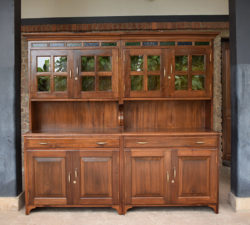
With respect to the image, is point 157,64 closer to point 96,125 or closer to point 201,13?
point 96,125

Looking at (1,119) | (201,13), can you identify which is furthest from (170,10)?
(1,119)

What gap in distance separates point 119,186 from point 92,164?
0.43 m

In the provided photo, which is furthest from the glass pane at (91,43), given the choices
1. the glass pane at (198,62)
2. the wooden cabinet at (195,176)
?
the wooden cabinet at (195,176)

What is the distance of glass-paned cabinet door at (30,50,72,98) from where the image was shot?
125 inches

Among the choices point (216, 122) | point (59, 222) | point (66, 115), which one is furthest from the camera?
point (216, 122)

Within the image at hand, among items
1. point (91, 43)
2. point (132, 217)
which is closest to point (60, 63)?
point (91, 43)

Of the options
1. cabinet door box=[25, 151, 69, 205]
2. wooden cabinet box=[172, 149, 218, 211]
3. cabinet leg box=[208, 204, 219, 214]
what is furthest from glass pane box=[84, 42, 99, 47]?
cabinet leg box=[208, 204, 219, 214]

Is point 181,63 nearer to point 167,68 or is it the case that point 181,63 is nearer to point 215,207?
point 167,68

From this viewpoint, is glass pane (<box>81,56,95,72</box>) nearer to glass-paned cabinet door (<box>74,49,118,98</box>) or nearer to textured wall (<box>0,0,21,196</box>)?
glass-paned cabinet door (<box>74,49,118,98</box>)

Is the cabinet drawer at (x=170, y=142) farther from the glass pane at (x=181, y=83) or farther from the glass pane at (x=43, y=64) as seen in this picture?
the glass pane at (x=43, y=64)

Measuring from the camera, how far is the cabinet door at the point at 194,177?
3.00 meters

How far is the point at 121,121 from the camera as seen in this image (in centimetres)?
326

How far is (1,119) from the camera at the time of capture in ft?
10.3

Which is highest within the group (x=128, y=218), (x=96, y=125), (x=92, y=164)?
(x=96, y=125)
